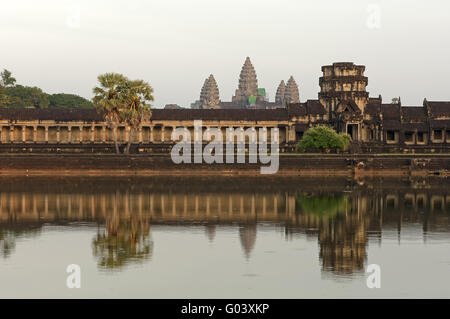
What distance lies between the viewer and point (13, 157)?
60.5 metres

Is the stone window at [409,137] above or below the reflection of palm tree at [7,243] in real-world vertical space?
above

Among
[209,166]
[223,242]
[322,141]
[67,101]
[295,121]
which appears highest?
[67,101]

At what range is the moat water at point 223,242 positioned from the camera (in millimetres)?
19250

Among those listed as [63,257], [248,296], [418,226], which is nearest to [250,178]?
[418,226]

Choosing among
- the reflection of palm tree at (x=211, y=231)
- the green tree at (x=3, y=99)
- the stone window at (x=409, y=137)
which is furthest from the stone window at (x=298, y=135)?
the reflection of palm tree at (x=211, y=231)

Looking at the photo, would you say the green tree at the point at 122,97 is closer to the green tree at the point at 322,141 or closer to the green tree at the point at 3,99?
the green tree at the point at 322,141

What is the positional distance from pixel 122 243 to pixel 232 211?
33.8ft

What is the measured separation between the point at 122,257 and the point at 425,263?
29.6 feet

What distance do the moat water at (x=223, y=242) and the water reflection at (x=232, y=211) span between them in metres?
0.06

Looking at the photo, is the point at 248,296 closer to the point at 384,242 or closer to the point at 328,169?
the point at 384,242

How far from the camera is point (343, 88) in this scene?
84.6 metres
